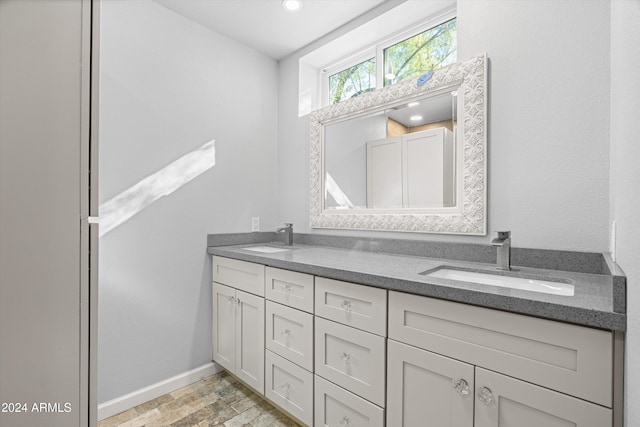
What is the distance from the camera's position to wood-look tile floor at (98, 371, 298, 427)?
63.9 inches

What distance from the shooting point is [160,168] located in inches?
74.7

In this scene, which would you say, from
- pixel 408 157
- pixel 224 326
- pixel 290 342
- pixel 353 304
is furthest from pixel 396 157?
pixel 224 326

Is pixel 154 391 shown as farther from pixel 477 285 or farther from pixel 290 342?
pixel 477 285

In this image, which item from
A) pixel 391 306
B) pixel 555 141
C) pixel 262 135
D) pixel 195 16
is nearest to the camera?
pixel 391 306

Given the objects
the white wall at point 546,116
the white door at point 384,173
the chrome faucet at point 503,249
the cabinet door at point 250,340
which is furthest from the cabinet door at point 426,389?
the white door at point 384,173

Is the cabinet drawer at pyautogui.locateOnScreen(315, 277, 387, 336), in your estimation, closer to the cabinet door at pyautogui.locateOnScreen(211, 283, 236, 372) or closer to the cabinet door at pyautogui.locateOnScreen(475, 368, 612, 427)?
the cabinet door at pyautogui.locateOnScreen(475, 368, 612, 427)

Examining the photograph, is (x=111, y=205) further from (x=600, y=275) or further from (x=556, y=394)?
(x=600, y=275)

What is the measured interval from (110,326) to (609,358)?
84.2 inches

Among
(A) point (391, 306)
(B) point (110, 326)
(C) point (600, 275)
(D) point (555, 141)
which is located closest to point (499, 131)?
(D) point (555, 141)

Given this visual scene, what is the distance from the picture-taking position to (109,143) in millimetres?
1690

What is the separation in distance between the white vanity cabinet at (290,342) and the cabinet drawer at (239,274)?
0.08 m

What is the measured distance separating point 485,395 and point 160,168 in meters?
1.98

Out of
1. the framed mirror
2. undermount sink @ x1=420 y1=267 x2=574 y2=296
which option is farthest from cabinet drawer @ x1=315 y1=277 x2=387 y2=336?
the framed mirror

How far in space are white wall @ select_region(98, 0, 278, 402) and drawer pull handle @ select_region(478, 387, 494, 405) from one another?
175 centimetres
